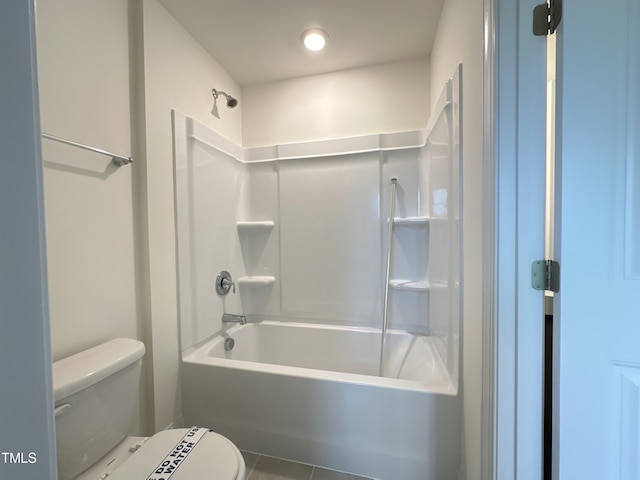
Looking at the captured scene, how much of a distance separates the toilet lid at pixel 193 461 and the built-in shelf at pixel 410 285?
4.58ft

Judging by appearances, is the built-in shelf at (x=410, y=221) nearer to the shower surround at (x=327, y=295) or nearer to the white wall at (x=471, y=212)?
the shower surround at (x=327, y=295)

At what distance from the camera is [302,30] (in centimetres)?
170

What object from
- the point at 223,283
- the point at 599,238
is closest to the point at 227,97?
the point at 223,283

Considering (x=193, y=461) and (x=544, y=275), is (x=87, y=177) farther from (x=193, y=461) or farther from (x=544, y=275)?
(x=544, y=275)

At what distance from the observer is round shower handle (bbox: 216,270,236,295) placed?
6.37 feet

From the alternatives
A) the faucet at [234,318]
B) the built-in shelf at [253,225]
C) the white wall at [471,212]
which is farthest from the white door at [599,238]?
the built-in shelf at [253,225]

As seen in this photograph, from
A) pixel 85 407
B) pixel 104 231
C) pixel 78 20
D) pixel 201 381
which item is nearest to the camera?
pixel 85 407

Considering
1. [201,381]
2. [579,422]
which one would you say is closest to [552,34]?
[579,422]

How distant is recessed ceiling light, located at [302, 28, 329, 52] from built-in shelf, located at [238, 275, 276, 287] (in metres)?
1.70

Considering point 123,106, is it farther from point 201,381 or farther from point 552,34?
point 552,34

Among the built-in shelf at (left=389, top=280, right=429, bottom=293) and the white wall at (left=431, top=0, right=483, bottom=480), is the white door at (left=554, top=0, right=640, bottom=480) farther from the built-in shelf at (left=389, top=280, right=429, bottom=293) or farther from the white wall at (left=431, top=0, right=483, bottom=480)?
the built-in shelf at (left=389, top=280, right=429, bottom=293)

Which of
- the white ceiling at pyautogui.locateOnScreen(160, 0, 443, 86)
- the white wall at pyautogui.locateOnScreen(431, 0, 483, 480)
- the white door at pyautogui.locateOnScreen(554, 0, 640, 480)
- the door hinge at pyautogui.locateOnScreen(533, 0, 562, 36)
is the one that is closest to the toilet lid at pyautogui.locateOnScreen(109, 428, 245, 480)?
the white wall at pyautogui.locateOnScreen(431, 0, 483, 480)

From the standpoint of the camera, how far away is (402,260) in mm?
Result: 2039

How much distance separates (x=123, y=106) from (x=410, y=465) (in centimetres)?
220
